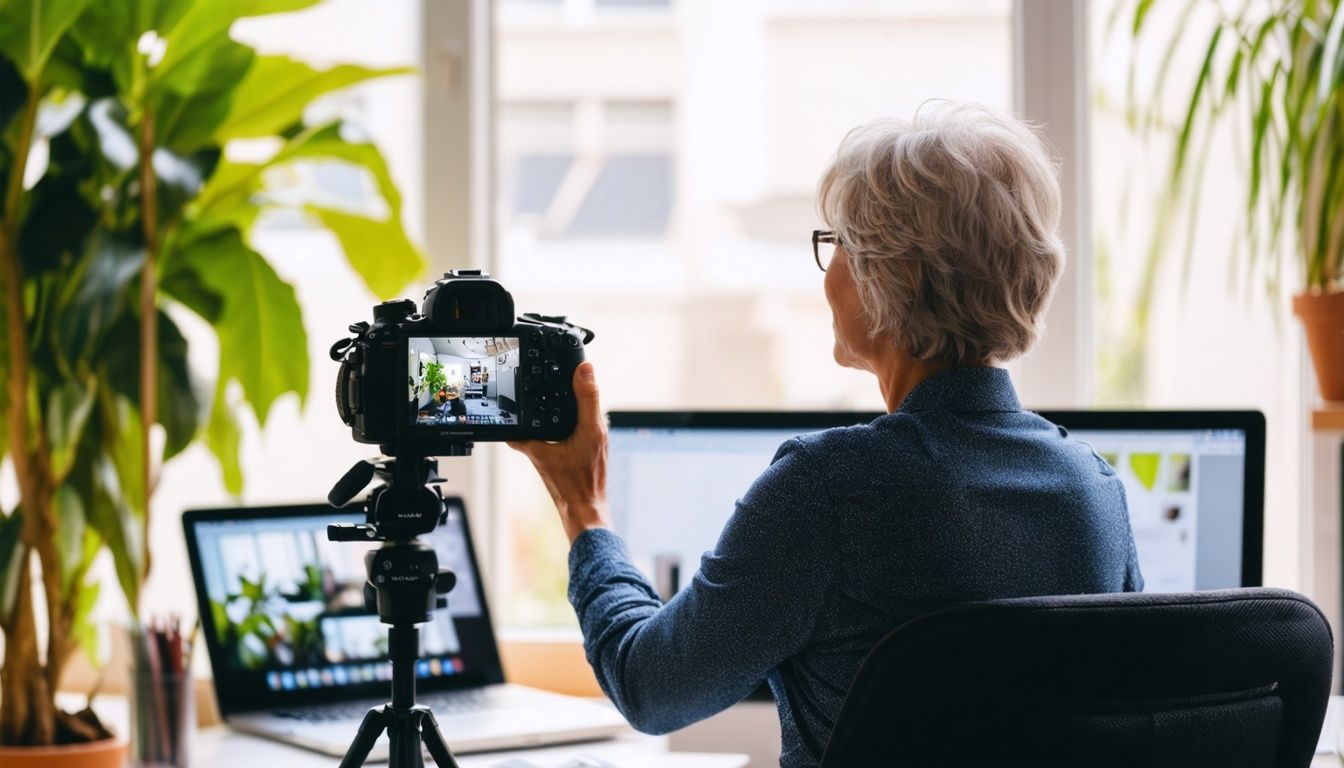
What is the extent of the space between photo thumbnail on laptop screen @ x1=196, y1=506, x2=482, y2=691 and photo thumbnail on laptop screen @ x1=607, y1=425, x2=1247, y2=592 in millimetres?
286

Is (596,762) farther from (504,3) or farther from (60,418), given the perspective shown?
(504,3)

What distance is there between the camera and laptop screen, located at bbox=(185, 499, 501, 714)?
5.62ft

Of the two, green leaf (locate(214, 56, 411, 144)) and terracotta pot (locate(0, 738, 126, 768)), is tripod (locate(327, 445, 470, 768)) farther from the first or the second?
green leaf (locate(214, 56, 411, 144))

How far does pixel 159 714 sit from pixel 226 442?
571 millimetres

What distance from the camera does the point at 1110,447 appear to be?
1.67 m

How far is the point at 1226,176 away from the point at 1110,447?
864mm

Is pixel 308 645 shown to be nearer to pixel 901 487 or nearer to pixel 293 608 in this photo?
pixel 293 608

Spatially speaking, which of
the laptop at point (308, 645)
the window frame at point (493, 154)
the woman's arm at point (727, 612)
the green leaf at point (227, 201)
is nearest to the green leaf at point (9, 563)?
the laptop at point (308, 645)

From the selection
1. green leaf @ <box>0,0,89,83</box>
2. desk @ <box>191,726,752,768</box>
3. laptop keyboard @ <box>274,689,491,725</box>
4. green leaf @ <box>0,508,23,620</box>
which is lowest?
desk @ <box>191,726,752,768</box>

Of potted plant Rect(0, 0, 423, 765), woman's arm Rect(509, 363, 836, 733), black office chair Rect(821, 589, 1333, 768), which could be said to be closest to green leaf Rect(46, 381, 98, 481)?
potted plant Rect(0, 0, 423, 765)

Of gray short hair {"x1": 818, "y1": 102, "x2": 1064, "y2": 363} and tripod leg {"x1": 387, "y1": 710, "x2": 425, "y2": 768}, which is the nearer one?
gray short hair {"x1": 818, "y1": 102, "x2": 1064, "y2": 363}

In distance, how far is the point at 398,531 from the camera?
123 centimetres

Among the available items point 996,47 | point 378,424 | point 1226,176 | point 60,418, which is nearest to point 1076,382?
point 1226,176

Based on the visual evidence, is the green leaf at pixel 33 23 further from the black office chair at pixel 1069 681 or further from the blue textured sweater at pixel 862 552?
the black office chair at pixel 1069 681
